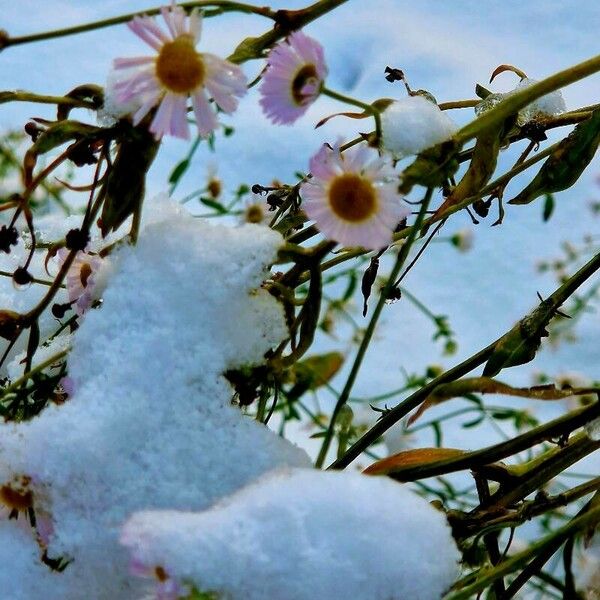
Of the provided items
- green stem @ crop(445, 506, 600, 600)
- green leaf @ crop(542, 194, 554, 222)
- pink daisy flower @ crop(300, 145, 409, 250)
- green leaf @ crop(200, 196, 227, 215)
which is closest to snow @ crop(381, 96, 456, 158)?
pink daisy flower @ crop(300, 145, 409, 250)

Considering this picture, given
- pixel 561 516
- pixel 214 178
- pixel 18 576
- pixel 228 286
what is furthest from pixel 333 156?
pixel 214 178

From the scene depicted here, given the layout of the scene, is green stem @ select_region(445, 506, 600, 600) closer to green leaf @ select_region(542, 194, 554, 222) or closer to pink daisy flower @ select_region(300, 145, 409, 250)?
pink daisy flower @ select_region(300, 145, 409, 250)

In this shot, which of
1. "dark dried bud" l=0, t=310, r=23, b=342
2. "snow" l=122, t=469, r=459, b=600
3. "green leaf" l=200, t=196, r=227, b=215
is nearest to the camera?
"snow" l=122, t=469, r=459, b=600

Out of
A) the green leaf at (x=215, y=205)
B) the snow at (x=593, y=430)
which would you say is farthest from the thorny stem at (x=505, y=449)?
the green leaf at (x=215, y=205)

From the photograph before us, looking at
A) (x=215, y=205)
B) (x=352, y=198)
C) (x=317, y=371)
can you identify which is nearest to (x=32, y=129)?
(x=352, y=198)

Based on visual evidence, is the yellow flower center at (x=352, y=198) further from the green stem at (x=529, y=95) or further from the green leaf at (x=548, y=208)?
the green leaf at (x=548, y=208)

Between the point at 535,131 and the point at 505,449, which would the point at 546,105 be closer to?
the point at 535,131

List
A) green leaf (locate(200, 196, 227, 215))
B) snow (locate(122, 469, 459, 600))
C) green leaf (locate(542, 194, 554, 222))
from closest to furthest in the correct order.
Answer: snow (locate(122, 469, 459, 600)), green leaf (locate(542, 194, 554, 222)), green leaf (locate(200, 196, 227, 215))
